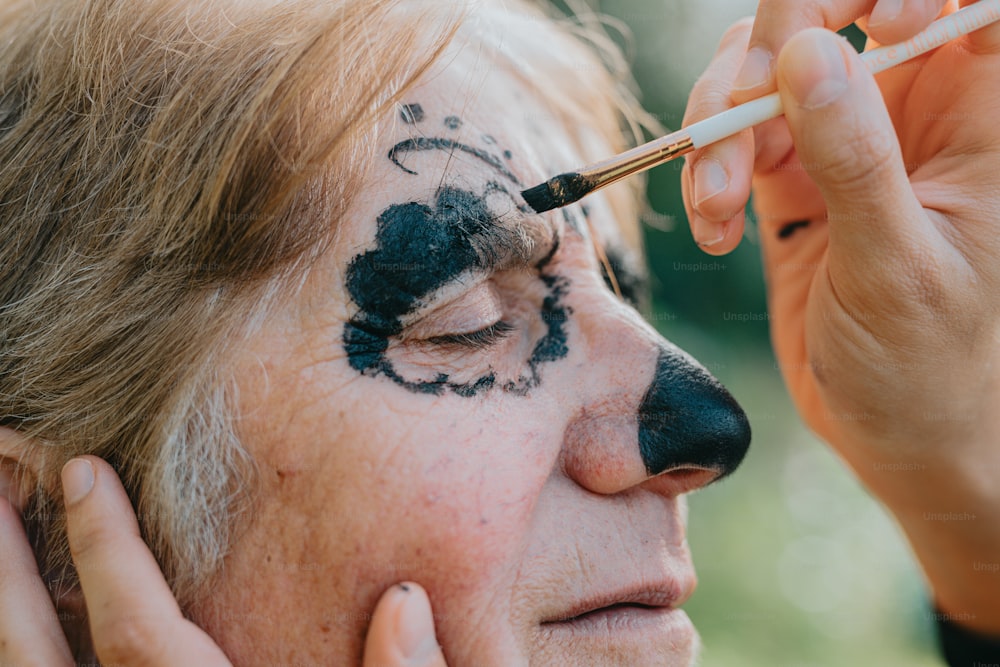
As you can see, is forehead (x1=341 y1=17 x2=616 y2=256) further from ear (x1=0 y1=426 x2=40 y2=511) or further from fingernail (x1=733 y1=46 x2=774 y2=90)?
ear (x1=0 y1=426 x2=40 y2=511)

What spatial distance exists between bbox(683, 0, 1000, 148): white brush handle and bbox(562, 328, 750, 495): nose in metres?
0.35

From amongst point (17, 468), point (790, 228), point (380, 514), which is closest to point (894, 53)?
point (790, 228)

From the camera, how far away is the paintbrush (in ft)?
3.49

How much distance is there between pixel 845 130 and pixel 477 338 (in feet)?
1.85

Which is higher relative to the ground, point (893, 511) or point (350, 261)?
point (350, 261)

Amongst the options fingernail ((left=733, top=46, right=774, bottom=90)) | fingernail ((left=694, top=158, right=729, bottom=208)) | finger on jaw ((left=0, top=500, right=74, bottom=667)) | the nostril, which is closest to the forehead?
fingernail ((left=694, top=158, right=729, bottom=208))

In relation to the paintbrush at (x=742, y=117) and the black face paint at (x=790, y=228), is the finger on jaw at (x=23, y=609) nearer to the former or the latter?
the paintbrush at (x=742, y=117)

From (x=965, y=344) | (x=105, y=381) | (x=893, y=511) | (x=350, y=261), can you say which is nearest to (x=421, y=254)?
(x=350, y=261)

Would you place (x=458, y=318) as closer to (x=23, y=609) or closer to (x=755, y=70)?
(x=755, y=70)

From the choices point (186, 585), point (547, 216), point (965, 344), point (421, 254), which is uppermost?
point (421, 254)

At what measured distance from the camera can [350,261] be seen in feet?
3.55

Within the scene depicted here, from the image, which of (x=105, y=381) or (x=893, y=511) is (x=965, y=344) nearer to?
(x=893, y=511)

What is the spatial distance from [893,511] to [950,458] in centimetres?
30

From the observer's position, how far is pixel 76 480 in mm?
1076
